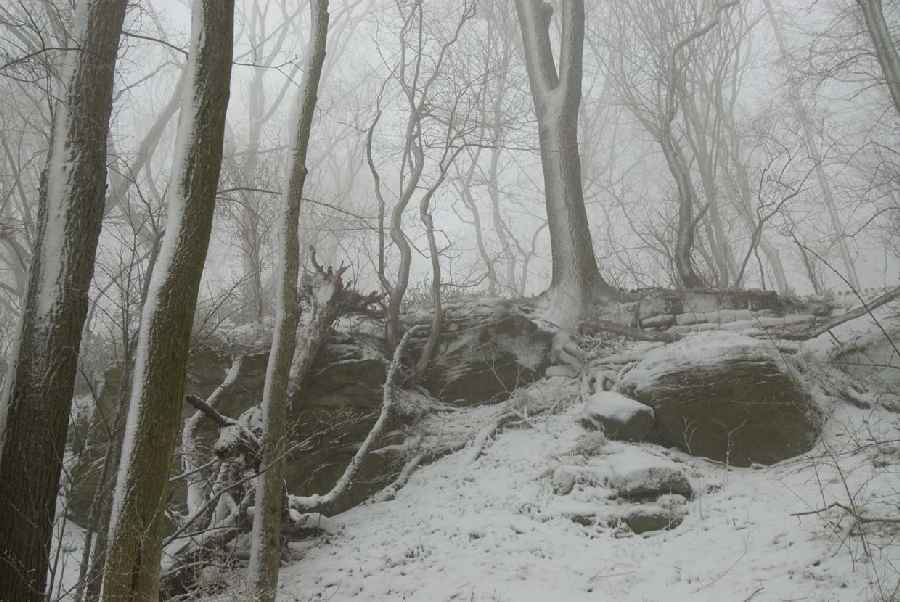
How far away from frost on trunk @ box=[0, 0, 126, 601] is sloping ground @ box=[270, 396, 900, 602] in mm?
2119

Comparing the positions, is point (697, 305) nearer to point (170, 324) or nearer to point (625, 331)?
point (625, 331)

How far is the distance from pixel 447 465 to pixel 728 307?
16.2ft

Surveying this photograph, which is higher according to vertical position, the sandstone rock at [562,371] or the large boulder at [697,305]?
the large boulder at [697,305]

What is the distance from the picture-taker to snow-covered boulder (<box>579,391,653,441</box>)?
659 cm

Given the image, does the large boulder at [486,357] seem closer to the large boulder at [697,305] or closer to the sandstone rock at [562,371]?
the sandstone rock at [562,371]

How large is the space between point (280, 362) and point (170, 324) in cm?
188

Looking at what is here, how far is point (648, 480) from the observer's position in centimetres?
564

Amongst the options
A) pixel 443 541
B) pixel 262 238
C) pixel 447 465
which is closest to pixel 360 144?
pixel 262 238

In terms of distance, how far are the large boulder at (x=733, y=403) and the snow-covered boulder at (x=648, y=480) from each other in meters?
0.75

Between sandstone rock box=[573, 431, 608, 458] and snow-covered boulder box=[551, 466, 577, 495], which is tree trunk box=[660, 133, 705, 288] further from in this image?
snow-covered boulder box=[551, 466, 577, 495]

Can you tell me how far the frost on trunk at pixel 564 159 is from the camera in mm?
9125

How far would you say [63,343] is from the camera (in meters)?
4.09

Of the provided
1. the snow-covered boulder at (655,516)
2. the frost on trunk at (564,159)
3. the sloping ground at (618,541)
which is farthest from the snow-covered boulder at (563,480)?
the frost on trunk at (564,159)

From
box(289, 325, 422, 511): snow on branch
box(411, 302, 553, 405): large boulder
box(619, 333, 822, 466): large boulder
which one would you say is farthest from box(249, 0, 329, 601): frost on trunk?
box(619, 333, 822, 466): large boulder
